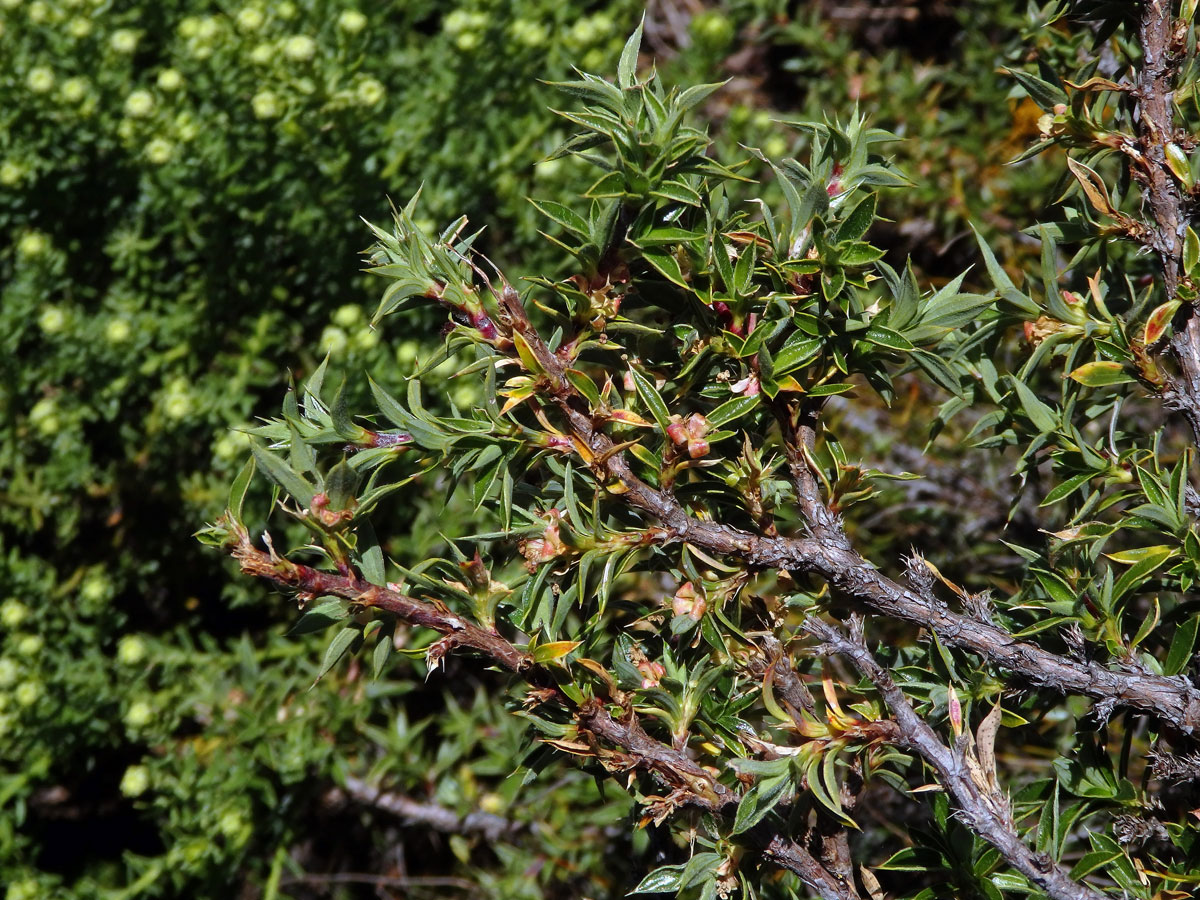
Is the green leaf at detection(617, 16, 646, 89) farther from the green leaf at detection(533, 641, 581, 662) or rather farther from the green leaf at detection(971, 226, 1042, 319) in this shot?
the green leaf at detection(533, 641, 581, 662)

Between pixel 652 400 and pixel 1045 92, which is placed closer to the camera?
pixel 652 400

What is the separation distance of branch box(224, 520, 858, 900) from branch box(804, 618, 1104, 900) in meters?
0.17

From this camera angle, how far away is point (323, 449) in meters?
1.02

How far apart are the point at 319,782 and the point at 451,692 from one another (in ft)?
1.32

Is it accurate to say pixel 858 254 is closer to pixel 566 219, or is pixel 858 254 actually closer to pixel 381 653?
pixel 566 219

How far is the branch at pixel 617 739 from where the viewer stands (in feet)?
3.01

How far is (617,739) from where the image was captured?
978 mm

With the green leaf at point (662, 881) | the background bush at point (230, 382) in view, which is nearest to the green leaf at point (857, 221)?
the green leaf at point (662, 881)

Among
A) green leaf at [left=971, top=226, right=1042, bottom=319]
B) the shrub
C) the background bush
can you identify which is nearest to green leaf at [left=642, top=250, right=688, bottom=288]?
the shrub

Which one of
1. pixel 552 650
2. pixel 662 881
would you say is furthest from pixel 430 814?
pixel 552 650

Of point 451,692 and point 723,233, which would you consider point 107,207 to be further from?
A: point 723,233

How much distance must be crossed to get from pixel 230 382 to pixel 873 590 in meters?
1.50

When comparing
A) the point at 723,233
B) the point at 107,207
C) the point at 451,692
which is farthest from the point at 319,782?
the point at 723,233

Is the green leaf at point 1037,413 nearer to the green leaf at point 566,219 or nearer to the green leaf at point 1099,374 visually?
the green leaf at point 1099,374
